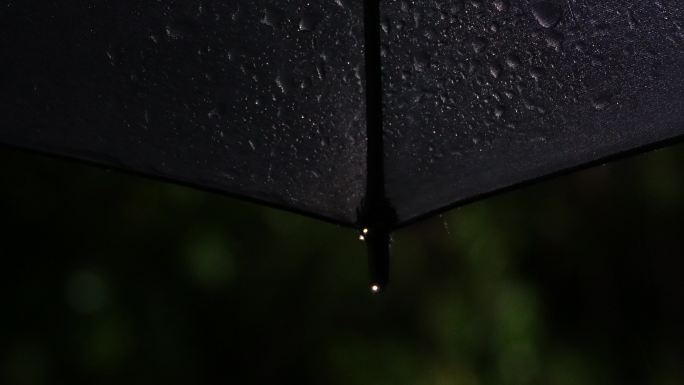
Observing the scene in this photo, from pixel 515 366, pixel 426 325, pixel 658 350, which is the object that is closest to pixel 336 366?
pixel 426 325

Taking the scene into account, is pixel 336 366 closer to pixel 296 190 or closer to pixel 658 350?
pixel 658 350

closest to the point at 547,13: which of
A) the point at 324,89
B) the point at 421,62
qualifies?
the point at 421,62

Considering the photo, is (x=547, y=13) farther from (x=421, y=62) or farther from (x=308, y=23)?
(x=308, y=23)

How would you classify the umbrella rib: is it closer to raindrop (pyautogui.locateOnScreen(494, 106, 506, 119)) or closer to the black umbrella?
the black umbrella

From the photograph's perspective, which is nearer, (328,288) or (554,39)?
(554,39)

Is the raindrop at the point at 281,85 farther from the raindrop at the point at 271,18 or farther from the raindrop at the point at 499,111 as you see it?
the raindrop at the point at 499,111

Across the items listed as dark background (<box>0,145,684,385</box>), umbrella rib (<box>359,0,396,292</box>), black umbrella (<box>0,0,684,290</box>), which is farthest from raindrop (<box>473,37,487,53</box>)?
dark background (<box>0,145,684,385</box>)
